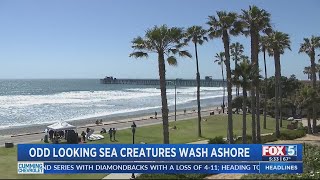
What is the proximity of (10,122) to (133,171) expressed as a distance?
47774 millimetres

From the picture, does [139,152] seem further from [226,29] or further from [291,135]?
[291,135]

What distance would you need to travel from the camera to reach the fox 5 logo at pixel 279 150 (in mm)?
18959

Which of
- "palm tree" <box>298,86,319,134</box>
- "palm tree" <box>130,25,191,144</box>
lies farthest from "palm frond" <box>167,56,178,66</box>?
"palm tree" <box>298,86,319,134</box>

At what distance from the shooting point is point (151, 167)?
17.8 meters

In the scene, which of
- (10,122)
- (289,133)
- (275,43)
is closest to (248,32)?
(275,43)

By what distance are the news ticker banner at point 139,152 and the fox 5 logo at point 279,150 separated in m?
0.12

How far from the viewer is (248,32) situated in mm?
32156

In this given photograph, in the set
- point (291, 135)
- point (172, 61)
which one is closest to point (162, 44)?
point (172, 61)

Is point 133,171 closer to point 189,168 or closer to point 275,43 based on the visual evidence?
point 189,168

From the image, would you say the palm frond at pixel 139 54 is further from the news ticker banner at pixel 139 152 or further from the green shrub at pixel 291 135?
the green shrub at pixel 291 135

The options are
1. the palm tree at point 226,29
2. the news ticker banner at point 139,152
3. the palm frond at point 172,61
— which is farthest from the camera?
the palm tree at point 226,29

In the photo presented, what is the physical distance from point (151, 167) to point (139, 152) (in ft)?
2.89

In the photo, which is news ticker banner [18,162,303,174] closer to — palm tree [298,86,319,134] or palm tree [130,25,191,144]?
palm tree [130,25,191,144]

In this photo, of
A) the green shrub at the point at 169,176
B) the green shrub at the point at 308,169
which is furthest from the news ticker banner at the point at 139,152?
the green shrub at the point at 308,169
